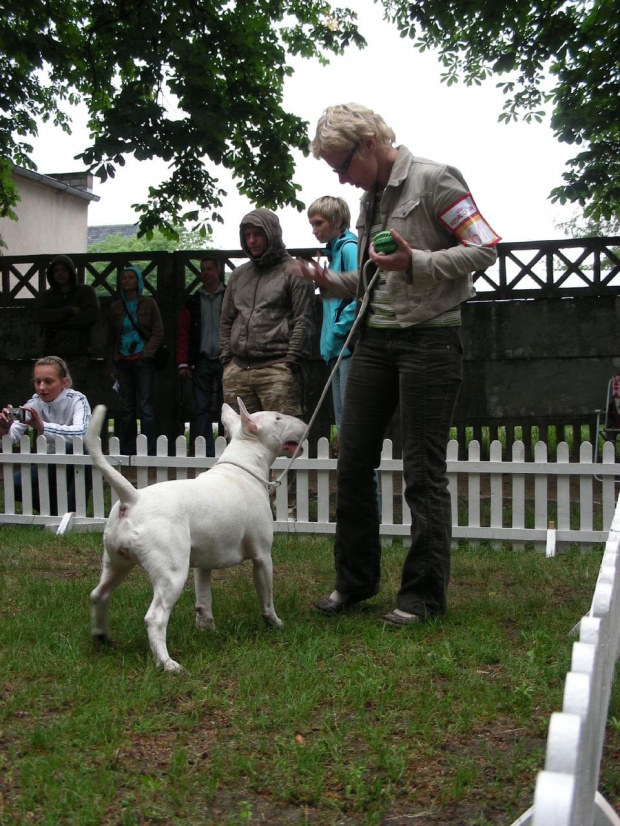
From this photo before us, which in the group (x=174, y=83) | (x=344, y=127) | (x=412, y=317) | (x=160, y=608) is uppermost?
(x=174, y=83)

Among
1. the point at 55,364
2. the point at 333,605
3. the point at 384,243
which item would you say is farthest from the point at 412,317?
the point at 55,364

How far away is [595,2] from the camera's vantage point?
31.9 feet

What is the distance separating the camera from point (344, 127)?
Answer: 382 cm

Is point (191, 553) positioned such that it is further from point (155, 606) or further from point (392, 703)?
point (392, 703)

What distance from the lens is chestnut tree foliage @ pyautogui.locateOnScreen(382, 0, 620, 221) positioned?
9.64 meters

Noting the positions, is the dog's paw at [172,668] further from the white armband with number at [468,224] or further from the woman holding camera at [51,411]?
Answer: the woman holding camera at [51,411]

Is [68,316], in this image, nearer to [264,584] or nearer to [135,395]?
[135,395]

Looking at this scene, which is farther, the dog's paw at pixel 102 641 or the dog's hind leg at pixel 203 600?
the dog's hind leg at pixel 203 600

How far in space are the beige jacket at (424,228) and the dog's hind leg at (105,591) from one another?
1614mm

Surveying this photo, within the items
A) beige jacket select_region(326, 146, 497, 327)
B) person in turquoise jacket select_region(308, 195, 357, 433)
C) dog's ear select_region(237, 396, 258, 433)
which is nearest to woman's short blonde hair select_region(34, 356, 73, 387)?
person in turquoise jacket select_region(308, 195, 357, 433)

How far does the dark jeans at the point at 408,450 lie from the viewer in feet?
12.9

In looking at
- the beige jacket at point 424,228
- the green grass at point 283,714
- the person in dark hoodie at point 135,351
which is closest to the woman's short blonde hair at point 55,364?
the person in dark hoodie at point 135,351

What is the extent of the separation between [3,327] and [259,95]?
439 cm

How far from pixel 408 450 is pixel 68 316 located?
5601mm
